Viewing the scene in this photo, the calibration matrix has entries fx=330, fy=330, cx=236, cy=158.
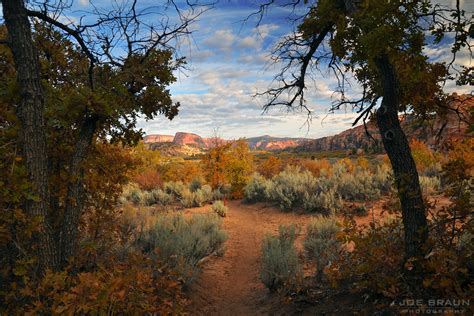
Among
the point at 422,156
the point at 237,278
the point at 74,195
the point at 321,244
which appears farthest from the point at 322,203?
the point at 422,156

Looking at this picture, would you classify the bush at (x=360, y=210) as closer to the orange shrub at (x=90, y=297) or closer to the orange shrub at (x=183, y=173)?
the orange shrub at (x=90, y=297)

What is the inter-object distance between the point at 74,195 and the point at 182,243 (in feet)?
10.3

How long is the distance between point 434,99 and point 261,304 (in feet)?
14.0

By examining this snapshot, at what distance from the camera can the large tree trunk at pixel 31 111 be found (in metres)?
3.75

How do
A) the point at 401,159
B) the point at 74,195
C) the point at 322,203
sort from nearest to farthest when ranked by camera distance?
the point at 401,159, the point at 74,195, the point at 322,203

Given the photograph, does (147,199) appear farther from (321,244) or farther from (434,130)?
(434,130)

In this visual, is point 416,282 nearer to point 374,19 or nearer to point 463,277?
point 463,277

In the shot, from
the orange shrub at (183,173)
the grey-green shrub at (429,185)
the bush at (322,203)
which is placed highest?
the orange shrub at (183,173)

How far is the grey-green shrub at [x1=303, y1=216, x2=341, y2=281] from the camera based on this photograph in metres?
6.04

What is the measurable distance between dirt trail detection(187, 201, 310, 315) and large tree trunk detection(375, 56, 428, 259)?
2.59 meters

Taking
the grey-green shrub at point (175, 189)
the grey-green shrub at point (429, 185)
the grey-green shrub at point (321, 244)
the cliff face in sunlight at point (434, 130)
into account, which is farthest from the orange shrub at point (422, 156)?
the grey-green shrub at point (175, 189)

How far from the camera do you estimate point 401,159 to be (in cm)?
426

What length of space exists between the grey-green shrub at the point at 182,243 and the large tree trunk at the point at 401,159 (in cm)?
370

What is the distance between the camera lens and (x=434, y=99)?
455 cm
